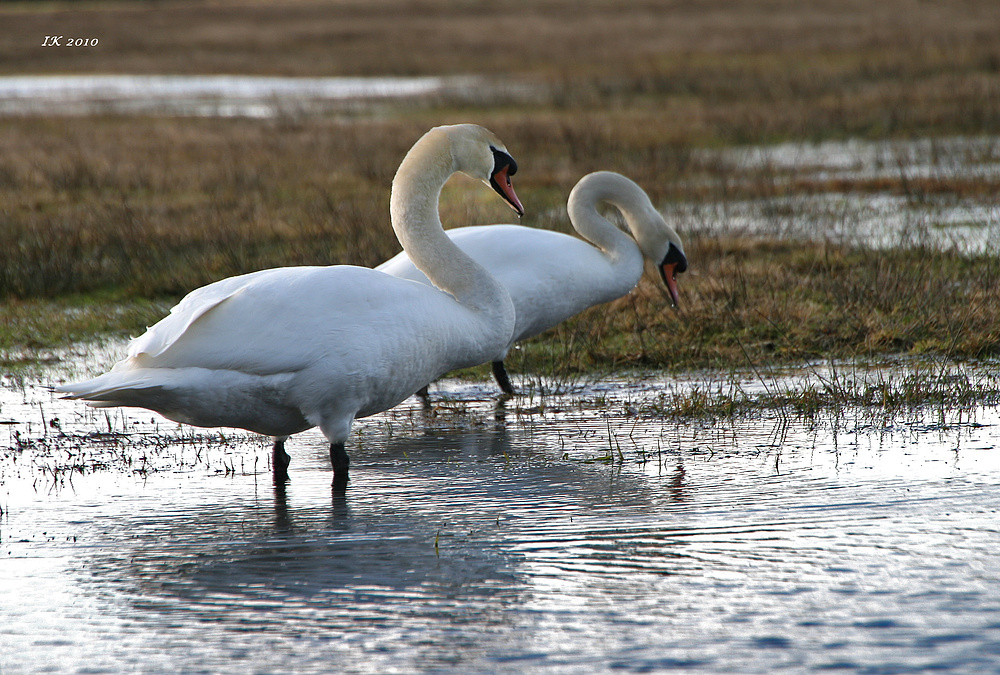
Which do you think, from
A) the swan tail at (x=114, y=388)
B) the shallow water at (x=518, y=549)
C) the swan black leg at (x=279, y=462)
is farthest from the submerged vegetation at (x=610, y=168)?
the swan tail at (x=114, y=388)

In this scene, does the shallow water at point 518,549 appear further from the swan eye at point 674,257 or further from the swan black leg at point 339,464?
the swan eye at point 674,257

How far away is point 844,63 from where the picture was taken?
29406 mm

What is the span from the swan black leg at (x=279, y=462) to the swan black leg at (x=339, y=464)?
0.81ft

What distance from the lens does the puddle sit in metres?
Answer: 25.7

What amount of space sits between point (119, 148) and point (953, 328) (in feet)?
45.4

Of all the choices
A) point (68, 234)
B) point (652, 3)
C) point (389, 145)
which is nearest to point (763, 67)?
point (389, 145)

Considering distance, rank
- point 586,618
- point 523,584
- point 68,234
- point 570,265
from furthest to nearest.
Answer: point 68,234 → point 570,265 → point 523,584 → point 586,618

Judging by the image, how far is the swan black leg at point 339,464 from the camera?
4660 millimetres

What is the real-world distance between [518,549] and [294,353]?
1.13m

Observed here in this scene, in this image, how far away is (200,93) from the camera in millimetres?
31219

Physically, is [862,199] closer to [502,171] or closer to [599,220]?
[599,220]

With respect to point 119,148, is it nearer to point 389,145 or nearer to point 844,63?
point 389,145

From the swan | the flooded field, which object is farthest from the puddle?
the swan

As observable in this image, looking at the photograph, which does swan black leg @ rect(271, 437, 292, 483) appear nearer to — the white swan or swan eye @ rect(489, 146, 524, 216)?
the white swan
